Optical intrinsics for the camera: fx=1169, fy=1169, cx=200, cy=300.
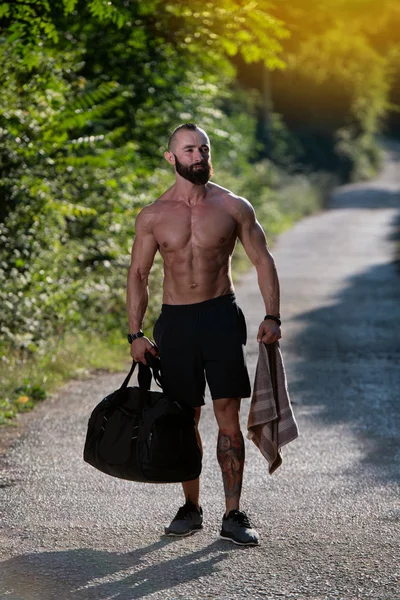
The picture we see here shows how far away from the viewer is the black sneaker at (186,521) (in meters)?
5.65

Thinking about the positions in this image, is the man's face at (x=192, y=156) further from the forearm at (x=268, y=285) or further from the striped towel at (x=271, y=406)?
the striped towel at (x=271, y=406)

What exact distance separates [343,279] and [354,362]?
8.72 metres

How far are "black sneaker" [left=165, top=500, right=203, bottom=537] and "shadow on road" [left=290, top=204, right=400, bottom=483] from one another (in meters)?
1.50

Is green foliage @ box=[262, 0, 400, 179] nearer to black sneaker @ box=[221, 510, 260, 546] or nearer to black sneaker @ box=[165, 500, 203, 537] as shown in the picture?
black sneaker @ box=[165, 500, 203, 537]

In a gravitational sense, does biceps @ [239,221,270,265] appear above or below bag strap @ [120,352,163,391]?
above

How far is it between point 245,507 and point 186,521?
0.63 meters

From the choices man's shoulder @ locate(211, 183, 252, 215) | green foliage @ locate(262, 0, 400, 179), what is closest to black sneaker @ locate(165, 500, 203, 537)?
man's shoulder @ locate(211, 183, 252, 215)

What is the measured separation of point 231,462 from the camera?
18.6ft

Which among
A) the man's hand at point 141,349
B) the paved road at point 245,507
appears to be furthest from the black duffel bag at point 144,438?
the paved road at point 245,507

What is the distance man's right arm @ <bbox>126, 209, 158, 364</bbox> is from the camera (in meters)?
5.71

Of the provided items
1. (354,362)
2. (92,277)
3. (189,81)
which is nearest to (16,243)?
(92,277)

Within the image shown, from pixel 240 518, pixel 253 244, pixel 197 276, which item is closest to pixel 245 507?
pixel 240 518

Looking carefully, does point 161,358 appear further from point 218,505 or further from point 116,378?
point 116,378

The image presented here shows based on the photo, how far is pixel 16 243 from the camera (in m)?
10.5
